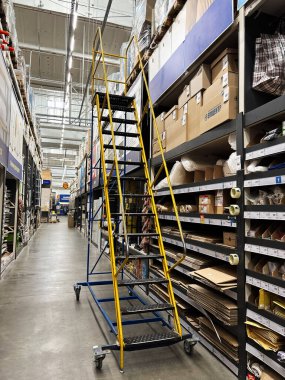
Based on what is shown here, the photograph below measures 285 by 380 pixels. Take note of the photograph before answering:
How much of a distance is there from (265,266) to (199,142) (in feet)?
4.56

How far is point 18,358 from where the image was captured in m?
2.44

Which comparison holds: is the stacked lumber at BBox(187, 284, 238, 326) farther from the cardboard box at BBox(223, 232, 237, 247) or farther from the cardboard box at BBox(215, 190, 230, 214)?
the cardboard box at BBox(215, 190, 230, 214)

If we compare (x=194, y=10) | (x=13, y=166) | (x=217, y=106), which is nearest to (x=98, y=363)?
(x=217, y=106)

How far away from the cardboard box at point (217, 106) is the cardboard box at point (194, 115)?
10 cm

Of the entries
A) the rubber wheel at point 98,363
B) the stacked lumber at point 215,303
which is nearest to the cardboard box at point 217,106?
the stacked lumber at point 215,303

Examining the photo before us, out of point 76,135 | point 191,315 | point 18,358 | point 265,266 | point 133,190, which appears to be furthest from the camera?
point 76,135

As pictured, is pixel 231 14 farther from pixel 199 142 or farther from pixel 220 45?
pixel 199 142

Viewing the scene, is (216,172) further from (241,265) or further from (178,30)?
(178,30)

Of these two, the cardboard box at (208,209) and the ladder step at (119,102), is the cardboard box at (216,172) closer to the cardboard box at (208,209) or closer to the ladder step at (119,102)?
the cardboard box at (208,209)

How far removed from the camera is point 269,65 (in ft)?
7.04

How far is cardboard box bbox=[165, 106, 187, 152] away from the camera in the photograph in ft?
10.9

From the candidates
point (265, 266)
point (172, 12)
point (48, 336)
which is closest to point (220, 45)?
point (172, 12)

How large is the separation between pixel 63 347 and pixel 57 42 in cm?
1061

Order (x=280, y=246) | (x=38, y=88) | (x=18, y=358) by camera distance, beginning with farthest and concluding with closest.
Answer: (x=38, y=88) < (x=18, y=358) < (x=280, y=246)
